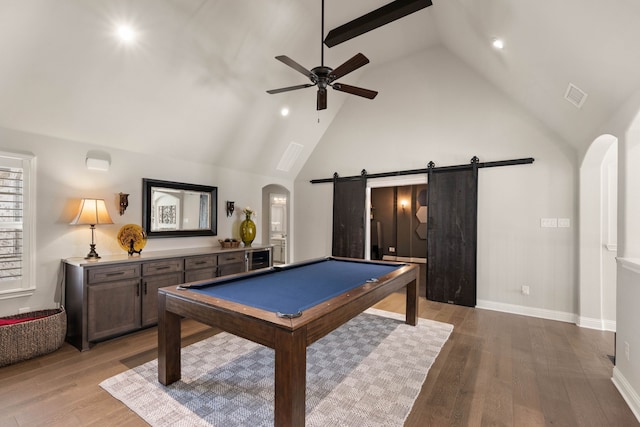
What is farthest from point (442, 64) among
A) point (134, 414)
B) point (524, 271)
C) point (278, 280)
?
point (134, 414)

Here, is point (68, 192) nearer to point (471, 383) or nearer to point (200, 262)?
point (200, 262)

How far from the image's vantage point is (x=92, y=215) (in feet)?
10.5

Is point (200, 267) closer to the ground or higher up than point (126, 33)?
closer to the ground

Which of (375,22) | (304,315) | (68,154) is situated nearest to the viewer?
(304,315)

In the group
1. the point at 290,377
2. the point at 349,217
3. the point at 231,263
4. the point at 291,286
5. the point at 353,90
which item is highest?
the point at 353,90

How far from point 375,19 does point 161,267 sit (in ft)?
13.2

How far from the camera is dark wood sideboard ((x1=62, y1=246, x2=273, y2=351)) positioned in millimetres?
2889

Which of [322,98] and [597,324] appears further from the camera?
[597,324]

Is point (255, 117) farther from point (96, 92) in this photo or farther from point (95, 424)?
point (95, 424)

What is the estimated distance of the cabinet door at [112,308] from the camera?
9.59 ft

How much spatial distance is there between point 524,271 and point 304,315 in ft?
12.8

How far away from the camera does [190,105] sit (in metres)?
3.81

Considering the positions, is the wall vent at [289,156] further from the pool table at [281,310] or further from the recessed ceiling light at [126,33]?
the pool table at [281,310]

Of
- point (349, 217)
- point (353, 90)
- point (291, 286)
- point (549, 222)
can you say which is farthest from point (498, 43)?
point (349, 217)
